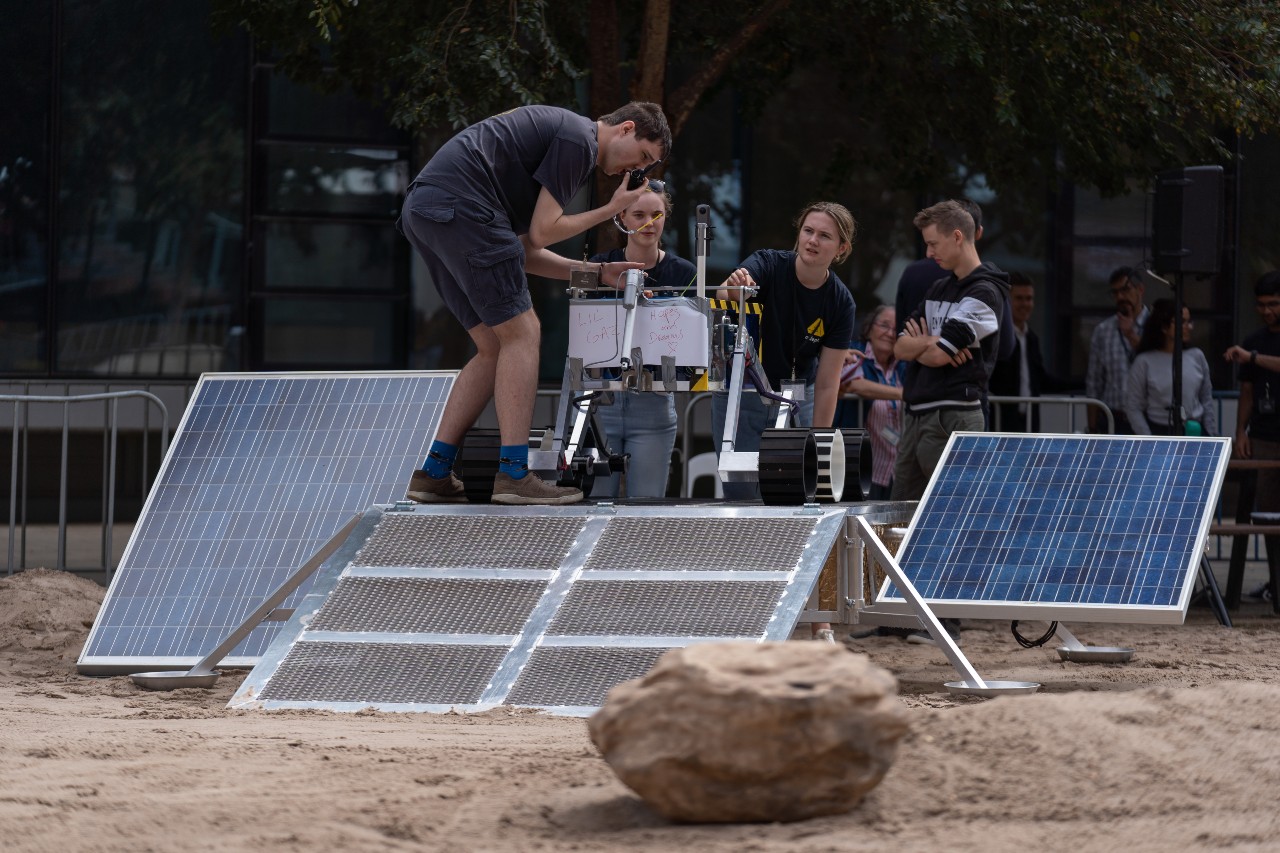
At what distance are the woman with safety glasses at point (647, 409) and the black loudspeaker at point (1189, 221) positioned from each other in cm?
386

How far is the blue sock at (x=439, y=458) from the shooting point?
6.74 metres

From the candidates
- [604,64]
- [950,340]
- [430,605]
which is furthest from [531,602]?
[604,64]

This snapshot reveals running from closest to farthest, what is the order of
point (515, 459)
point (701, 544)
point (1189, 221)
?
point (701, 544) < point (515, 459) < point (1189, 221)

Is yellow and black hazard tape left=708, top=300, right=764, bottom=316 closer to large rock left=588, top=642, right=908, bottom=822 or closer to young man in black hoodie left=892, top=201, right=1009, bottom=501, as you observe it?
young man in black hoodie left=892, top=201, right=1009, bottom=501

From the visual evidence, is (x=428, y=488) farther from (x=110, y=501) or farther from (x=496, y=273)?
(x=110, y=501)

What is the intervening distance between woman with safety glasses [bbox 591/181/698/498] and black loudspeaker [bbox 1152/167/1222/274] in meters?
3.86

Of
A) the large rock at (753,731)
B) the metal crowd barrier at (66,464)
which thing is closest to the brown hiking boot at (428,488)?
the large rock at (753,731)

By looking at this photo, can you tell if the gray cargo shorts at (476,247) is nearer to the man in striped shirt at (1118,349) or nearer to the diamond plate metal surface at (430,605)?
the diamond plate metal surface at (430,605)

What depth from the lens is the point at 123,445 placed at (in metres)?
11.2

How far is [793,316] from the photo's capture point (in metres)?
7.50

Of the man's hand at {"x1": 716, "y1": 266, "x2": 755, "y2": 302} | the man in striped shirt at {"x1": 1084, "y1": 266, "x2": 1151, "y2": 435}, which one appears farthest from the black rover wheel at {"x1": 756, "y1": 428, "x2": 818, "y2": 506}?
the man in striped shirt at {"x1": 1084, "y1": 266, "x2": 1151, "y2": 435}

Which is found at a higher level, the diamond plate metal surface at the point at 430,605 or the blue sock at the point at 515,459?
the blue sock at the point at 515,459

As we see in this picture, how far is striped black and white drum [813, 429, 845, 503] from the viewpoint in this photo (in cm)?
676

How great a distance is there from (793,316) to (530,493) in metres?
1.60
